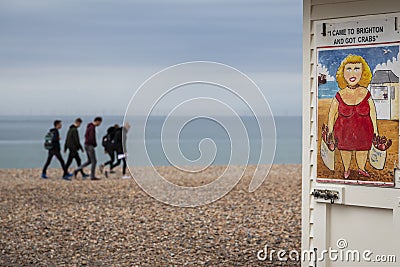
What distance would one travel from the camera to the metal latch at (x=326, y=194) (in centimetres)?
664

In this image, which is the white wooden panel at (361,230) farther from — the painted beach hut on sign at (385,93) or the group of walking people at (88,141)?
the group of walking people at (88,141)

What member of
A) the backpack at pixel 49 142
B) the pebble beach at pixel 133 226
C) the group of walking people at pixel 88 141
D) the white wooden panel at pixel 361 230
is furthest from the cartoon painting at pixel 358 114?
the backpack at pixel 49 142

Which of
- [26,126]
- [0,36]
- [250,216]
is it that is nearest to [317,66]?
[250,216]

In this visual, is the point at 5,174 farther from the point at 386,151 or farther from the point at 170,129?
the point at 386,151

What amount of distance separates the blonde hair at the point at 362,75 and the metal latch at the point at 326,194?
2.78 feet

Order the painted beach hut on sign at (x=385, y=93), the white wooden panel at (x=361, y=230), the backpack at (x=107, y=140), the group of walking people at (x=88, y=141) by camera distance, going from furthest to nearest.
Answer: the backpack at (x=107, y=140) < the group of walking people at (x=88, y=141) < the white wooden panel at (x=361, y=230) < the painted beach hut on sign at (x=385, y=93)

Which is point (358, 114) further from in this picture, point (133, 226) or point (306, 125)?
point (133, 226)

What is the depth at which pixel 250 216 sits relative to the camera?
15.4 meters

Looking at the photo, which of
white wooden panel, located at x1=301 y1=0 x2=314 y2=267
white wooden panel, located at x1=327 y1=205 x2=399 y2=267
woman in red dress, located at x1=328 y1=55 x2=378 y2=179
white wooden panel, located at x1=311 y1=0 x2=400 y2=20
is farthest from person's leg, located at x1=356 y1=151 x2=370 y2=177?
white wooden panel, located at x1=311 y1=0 x2=400 y2=20

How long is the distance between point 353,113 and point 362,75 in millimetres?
308

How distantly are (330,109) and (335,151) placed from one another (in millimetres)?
340

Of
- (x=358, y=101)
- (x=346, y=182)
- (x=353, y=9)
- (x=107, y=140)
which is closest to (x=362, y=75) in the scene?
(x=358, y=101)

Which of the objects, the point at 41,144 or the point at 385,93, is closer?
the point at 385,93

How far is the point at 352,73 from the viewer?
6461 mm
